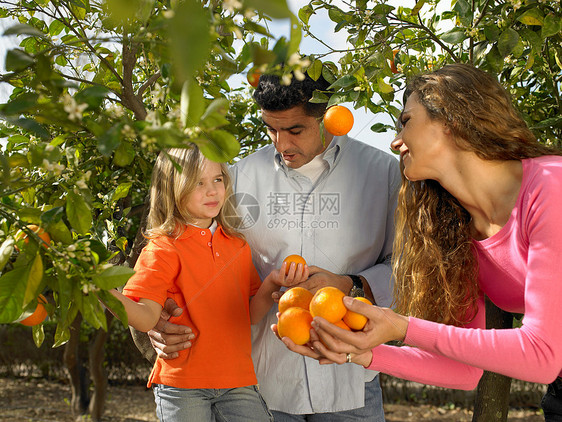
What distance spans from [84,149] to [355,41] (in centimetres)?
119

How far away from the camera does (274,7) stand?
0.52 meters

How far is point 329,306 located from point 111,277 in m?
0.61

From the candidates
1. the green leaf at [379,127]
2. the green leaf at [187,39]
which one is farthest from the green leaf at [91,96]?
the green leaf at [379,127]

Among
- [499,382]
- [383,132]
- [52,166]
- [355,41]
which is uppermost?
[355,41]

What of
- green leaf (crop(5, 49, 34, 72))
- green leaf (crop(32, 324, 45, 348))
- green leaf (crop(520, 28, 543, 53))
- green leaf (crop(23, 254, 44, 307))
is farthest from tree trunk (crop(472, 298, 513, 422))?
green leaf (crop(5, 49, 34, 72))

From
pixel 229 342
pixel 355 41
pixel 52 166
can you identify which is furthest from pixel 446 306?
pixel 52 166

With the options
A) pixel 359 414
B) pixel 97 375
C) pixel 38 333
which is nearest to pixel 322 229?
pixel 359 414

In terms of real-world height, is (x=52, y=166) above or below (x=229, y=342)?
above

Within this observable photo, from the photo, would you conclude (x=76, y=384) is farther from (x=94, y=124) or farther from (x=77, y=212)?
(x=94, y=124)

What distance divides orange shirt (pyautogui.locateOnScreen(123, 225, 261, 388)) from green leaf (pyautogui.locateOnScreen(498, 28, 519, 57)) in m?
1.11

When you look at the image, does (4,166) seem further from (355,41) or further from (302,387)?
(355,41)

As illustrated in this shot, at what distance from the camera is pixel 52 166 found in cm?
102

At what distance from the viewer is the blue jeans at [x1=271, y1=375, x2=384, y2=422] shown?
201 centimetres

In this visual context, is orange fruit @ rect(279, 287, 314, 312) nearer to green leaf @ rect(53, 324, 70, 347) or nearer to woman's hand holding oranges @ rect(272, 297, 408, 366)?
woman's hand holding oranges @ rect(272, 297, 408, 366)
